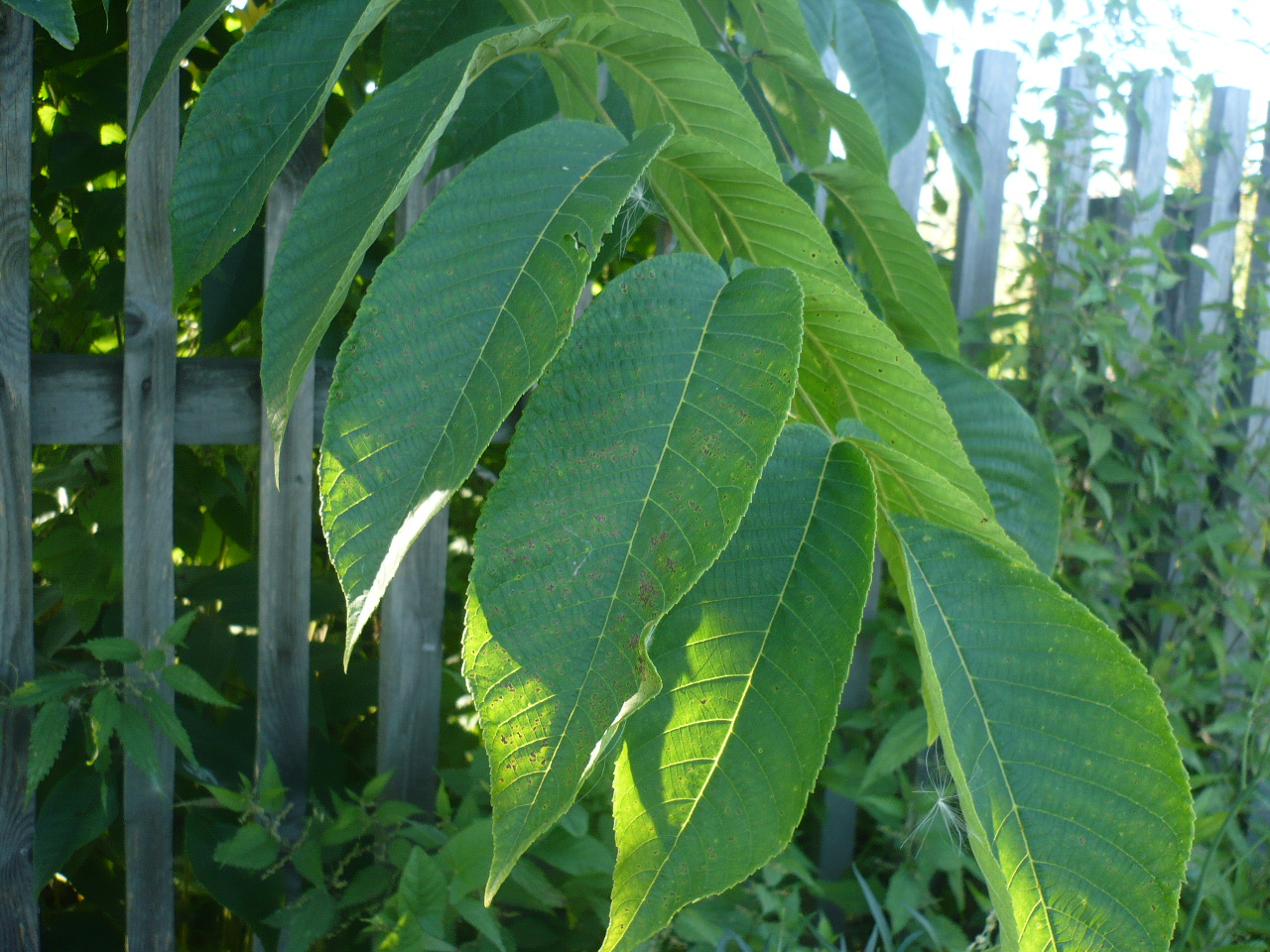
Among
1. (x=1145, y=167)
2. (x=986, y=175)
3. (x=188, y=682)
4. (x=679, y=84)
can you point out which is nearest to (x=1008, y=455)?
(x=679, y=84)

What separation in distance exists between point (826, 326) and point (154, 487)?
4.63 feet

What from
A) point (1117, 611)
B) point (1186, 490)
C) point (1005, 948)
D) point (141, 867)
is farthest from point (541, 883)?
point (1186, 490)

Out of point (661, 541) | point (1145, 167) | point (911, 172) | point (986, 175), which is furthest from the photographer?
point (1145, 167)

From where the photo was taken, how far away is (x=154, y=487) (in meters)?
1.55

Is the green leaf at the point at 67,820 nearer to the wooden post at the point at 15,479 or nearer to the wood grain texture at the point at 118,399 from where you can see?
the wooden post at the point at 15,479

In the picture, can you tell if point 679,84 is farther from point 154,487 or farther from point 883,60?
point 154,487

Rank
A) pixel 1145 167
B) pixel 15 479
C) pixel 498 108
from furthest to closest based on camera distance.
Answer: pixel 1145 167, pixel 15 479, pixel 498 108

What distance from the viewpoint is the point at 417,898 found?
1.37 meters

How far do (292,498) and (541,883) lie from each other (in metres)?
0.78

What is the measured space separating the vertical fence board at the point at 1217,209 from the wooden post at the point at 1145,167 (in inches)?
6.5

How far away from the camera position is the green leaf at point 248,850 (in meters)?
1.46

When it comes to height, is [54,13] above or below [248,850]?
above

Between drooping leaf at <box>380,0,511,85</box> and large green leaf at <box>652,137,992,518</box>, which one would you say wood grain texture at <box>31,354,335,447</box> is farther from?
large green leaf at <box>652,137,992,518</box>

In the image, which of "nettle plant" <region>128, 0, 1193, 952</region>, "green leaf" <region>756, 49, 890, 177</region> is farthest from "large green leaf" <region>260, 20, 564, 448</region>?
"green leaf" <region>756, 49, 890, 177</region>
